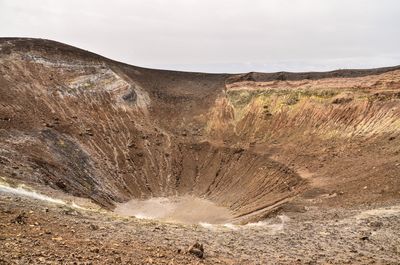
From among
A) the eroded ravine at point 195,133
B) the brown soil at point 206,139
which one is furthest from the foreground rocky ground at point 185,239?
the eroded ravine at point 195,133

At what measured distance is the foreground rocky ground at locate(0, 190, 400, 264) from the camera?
1052 cm

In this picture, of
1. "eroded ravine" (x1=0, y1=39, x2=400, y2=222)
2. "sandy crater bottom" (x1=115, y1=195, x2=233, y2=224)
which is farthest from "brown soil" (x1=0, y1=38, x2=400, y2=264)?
"sandy crater bottom" (x1=115, y1=195, x2=233, y2=224)

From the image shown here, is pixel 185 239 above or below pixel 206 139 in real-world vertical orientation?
above

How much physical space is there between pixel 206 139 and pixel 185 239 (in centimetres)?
2906

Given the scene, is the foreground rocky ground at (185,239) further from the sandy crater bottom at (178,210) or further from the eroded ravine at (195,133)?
the sandy crater bottom at (178,210)

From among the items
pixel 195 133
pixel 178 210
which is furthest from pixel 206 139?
pixel 178 210

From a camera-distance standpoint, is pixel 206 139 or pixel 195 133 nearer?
pixel 206 139

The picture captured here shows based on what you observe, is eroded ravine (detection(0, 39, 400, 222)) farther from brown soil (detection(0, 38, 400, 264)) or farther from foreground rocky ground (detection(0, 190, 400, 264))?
foreground rocky ground (detection(0, 190, 400, 264))

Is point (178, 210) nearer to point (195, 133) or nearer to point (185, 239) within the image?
point (195, 133)

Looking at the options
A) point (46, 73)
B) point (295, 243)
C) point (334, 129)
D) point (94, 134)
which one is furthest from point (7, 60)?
point (295, 243)

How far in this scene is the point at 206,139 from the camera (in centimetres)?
4403

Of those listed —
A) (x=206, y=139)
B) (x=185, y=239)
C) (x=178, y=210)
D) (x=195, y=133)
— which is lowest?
(x=178, y=210)

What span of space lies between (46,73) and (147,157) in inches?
568

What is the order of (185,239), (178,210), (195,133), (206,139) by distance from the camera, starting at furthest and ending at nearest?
(195,133)
(206,139)
(178,210)
(185,239)
